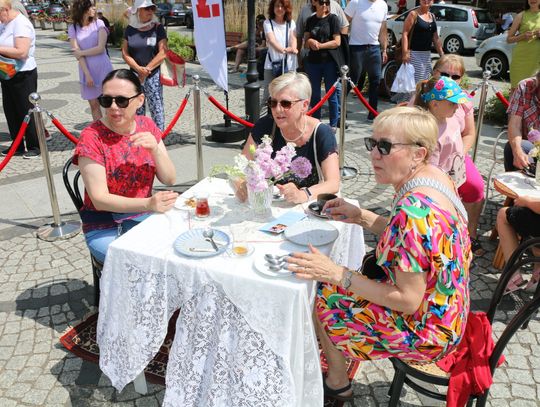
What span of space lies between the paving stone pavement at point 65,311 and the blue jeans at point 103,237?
692 mm

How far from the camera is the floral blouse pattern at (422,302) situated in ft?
6.20

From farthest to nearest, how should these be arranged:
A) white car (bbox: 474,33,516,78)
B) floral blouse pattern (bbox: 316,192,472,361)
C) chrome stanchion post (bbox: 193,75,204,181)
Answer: white car (bbox: 474,33,516,78), chrome stanchion post (bbox: 193,75,204,181), floral blouse pattern (bbox: 316,192,472,361)

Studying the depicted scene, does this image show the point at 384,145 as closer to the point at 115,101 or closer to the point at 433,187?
the point at 433,187

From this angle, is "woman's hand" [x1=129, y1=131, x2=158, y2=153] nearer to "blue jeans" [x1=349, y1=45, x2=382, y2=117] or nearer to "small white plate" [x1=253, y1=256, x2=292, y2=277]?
"small white plate" [x1=253, y1=256, x2=292, y2=277]

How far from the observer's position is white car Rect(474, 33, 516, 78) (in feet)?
37.2

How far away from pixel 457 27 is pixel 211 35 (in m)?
12.5

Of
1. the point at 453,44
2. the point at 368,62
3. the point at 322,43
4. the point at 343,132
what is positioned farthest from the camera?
the point at 453,44

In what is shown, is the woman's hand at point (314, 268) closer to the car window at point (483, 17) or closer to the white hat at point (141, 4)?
the white hat at point (141, 4)

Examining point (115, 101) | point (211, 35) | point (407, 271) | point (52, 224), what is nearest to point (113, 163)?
point (115, 101)

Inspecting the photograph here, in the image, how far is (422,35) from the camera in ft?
23.5

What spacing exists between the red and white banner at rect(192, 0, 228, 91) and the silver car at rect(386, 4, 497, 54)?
1120cm

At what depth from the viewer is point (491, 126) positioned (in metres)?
8.03

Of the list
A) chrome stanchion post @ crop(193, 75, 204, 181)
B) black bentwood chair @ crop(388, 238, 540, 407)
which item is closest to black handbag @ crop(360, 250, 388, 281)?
black bentwood chair @ crop(388, 238, 540, 407)

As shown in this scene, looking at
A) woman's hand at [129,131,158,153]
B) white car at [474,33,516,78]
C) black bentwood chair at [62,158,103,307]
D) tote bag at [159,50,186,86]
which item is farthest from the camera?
white car at [474,33,516,78]
